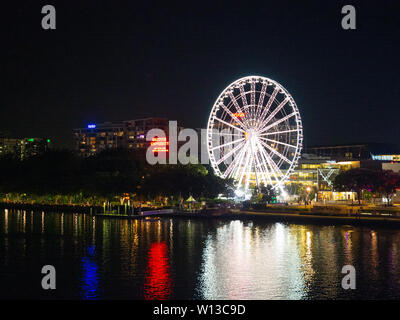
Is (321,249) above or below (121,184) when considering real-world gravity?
below

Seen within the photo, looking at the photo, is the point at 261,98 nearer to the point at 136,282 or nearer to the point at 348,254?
the point at 348,254

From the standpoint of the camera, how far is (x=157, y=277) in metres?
27.1

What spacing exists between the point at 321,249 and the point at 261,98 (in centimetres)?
2467

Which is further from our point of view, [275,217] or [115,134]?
[115,134]

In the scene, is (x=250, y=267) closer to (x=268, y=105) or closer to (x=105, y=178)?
(x=268, y=105)

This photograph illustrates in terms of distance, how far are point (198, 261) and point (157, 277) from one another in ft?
16.8

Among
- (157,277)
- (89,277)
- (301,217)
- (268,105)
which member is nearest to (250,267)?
(157,277)

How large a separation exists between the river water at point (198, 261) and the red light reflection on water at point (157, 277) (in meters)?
0.05

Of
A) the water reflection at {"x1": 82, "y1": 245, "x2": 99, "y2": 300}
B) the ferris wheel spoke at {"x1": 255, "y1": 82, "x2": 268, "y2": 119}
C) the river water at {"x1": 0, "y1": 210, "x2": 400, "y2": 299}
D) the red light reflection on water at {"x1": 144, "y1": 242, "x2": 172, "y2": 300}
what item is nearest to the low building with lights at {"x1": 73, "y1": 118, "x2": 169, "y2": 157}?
the ferris wheel spoke at {"x1": 255, "y1": 82, "x2": 268, "y2": 119}

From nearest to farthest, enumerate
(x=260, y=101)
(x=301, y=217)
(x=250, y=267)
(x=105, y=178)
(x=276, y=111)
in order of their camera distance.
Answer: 1. (x=250, y=267)
2. (x=301, y=217)
3. (x=276, y=111)
4. (x=260, y=101)
5. (x=105, y=178)

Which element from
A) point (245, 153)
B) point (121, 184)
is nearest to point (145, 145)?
point (121, 184)

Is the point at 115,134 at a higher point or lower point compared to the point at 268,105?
higher

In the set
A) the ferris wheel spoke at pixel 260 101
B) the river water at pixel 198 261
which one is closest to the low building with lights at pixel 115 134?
the ferris wheel spoke at pixel 260 101

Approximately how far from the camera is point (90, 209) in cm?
6738
